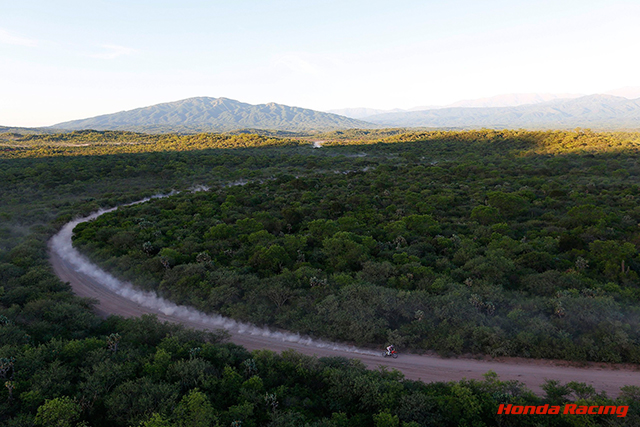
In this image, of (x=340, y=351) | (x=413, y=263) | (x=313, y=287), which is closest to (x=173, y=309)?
(x=313, y=287)

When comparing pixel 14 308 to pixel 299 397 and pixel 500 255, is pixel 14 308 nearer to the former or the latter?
pixel 299 397

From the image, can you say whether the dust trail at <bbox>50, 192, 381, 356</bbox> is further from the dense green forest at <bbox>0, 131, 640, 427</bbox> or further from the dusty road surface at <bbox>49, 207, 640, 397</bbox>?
the dense green forest at <bbox>0, 131, 640, 427</bbox>

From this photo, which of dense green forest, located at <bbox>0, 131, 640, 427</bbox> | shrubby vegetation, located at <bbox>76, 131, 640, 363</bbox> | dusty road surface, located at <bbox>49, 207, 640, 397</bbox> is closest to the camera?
dense green forest, located at <bbox>0, 131, 640, 427</bbox>

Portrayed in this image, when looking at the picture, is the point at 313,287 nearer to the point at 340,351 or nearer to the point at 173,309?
the point at 340,351

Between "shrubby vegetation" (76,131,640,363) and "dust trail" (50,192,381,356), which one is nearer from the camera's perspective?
"shrubby vegetation" (76,131,640,363)

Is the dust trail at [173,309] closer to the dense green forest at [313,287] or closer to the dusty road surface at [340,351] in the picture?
the dusty road surface at [340,351]

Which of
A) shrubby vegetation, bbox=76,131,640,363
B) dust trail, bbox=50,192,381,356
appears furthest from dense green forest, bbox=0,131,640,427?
dust trail, bbox=50,192,381,356
